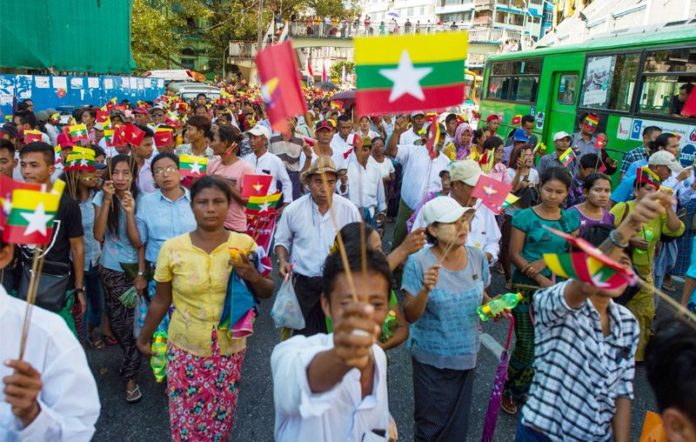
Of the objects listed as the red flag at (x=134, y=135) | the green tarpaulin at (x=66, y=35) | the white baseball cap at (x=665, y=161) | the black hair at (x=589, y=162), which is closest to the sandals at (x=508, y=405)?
the white baseball cap at (x=665, y=161)

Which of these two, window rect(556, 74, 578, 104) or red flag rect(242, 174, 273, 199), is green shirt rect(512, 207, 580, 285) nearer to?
red flag rect(242, 174, 273, 199)

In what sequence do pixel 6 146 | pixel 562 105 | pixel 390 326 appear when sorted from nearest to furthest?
pixel 390 326 < pixel 6 146 < pixel 562 105

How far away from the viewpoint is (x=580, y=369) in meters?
2.12

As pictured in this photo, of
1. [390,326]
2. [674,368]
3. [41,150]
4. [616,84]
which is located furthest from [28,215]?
[616,84]

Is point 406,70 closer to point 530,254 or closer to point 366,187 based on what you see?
point 530,254

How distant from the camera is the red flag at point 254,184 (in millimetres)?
3680

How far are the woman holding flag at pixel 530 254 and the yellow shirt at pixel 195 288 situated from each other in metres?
2.00

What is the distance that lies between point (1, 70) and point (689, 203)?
54.3 feet

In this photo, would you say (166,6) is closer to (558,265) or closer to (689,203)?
(689,203)

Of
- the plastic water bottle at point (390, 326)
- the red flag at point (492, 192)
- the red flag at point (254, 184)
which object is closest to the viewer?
the plastic water bottle at point (390, 326)

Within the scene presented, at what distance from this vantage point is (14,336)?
4.95 feet

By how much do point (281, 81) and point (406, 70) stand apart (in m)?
0.39

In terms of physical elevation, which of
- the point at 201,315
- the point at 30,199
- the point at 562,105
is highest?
the point at 562,105

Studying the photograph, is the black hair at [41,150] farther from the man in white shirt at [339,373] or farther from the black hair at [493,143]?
the black hair at [493,143]
